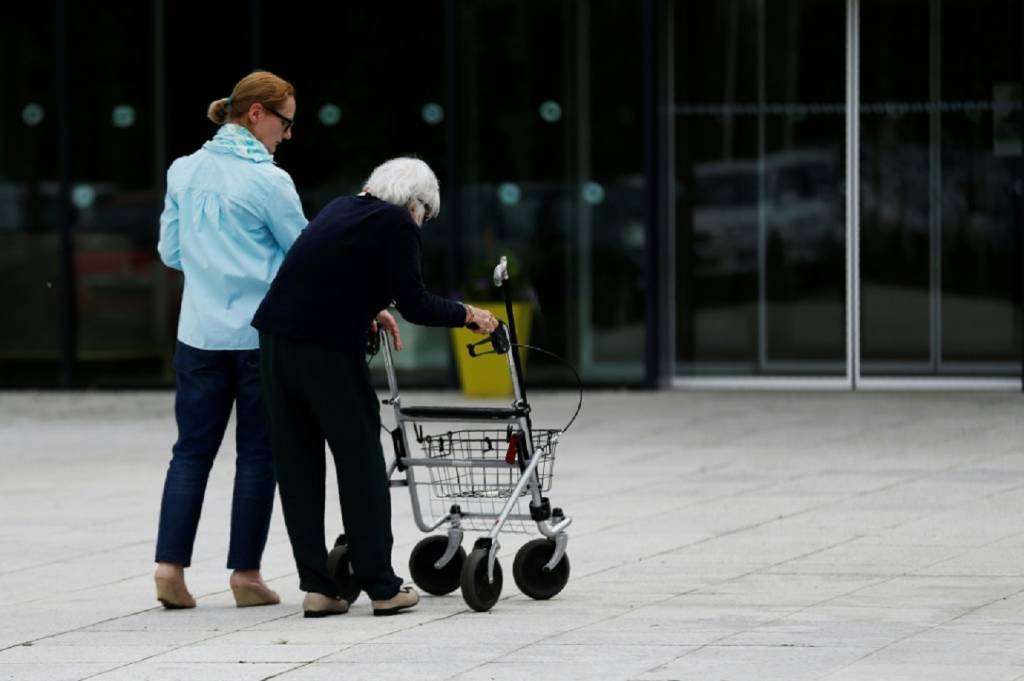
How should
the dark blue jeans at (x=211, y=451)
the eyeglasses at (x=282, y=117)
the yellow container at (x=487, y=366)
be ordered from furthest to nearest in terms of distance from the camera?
1. the yellow container at (x=487, y=366)
2. the eyeglasses at (x=282, y=117)
3. the dark blue jeans at (x=211, y=451)

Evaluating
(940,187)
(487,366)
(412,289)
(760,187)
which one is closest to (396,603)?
(412,289)

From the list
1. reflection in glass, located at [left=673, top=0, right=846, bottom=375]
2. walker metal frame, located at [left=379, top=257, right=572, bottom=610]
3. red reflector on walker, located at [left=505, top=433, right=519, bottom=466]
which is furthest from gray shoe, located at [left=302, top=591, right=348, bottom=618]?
reflection in glass, located at [left=673, top=0, right=846, bottom=375]

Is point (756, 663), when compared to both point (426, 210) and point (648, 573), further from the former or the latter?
point (426, 210)

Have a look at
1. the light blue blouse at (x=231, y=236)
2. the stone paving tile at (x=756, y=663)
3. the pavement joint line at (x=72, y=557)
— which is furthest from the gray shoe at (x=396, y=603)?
the pavement joint line at (x=72, y=557)

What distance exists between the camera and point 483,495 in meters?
7.29

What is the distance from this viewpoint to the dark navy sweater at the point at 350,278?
22.7 ft

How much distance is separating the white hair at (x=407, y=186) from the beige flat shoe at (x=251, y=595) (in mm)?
1402

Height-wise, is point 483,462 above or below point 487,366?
above

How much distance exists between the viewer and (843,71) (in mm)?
16047

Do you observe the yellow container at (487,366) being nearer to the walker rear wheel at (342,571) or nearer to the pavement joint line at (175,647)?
the walker rear wheel at (342,571)

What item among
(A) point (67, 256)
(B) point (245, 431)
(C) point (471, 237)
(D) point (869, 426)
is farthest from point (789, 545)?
(A) point (67, 256)

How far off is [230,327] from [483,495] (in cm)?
104

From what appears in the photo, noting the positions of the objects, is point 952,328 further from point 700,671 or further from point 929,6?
point 700,671

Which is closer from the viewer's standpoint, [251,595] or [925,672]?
[925,672]
